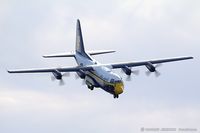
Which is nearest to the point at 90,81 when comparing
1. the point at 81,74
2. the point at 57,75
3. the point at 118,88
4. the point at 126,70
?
the point at 81,74

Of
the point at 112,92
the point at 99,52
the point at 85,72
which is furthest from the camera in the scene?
the point at 99,52

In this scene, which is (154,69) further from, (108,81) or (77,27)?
(77,27)

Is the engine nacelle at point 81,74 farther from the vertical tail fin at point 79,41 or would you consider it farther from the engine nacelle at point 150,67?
the engine nacelle at point 150,67

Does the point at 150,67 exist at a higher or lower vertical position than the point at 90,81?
higher

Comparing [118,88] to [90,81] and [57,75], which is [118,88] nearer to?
[90,81]

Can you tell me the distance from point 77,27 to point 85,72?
766 inches

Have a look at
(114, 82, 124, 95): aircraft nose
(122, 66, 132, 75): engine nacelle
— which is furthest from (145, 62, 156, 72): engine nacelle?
(114, 82, 124, 95): aircraft nose

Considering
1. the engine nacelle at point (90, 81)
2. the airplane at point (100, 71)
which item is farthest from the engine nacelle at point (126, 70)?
the engine nacelle at point (90, 81)

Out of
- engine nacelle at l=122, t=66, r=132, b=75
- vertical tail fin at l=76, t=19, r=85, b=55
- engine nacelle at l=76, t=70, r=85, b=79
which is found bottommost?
engine nacelle at l=76, t=70, r=85, b=79

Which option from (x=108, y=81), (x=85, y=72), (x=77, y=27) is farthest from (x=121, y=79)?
(x=77, y=27)

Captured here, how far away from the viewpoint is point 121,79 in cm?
12519

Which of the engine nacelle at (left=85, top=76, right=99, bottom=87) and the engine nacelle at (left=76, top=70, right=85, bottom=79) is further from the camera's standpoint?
the engine nacelle at (left=76, top=70, right=85, bottom=79)

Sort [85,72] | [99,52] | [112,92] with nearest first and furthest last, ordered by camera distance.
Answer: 1. [112,92]
2. [85,72]
3. [99,52]

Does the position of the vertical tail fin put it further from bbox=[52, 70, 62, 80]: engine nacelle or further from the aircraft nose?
the aircraft nose
